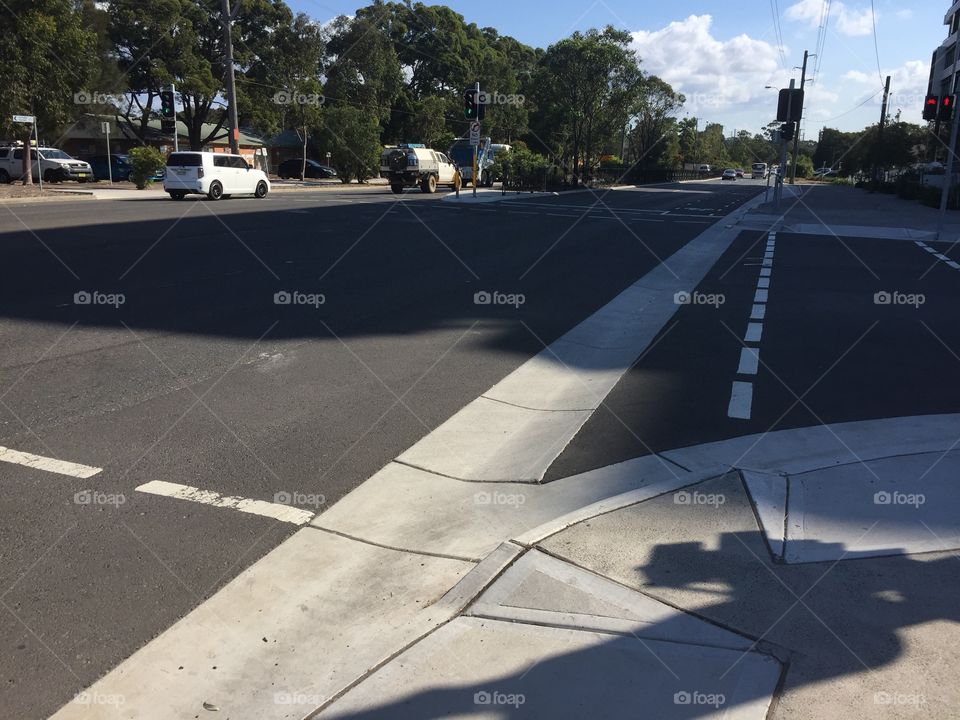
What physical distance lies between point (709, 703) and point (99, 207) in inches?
966

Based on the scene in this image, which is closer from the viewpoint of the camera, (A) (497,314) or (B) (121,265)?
(A) (497,314)

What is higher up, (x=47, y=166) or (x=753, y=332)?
(x=47, y=166)

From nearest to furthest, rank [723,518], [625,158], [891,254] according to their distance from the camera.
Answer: [723,518]
[891,254]
[625,158]

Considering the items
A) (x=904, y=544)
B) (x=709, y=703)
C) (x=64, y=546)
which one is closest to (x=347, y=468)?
(x=64, y=546)

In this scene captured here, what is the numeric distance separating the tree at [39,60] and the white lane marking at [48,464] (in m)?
29.0

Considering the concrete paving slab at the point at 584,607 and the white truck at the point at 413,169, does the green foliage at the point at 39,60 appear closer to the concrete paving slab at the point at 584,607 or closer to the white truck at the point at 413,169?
the white truck at the point at 413,169

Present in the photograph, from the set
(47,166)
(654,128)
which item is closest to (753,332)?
(47,166)

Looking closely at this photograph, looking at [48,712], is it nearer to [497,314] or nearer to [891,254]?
[497,314]

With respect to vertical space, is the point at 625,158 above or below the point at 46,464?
above

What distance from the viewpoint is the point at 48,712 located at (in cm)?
298

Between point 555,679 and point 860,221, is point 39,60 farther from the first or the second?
point 555,679

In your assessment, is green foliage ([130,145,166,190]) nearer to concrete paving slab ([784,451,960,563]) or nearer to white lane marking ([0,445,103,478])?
white lane marking ([0,445,103,478])

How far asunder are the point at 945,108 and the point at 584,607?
2365 centimetres

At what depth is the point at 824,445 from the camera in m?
5.74
